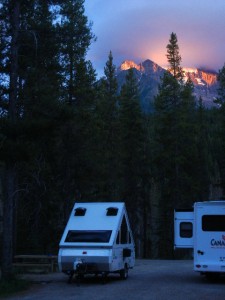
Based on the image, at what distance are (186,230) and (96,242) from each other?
3807mm

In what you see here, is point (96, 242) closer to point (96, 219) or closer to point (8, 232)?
point (96, 219)

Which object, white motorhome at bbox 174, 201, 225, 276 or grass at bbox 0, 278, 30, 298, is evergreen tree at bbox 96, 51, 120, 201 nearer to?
white motorhome at bbox 174, 201, 225, 276

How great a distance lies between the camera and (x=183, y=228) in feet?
60.5

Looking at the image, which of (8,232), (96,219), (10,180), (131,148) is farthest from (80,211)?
(131,148)

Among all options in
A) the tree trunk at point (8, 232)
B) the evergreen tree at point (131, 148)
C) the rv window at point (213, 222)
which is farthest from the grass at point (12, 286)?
the evergreen tree at point (131, 148)

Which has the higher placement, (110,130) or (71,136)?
(110,130)

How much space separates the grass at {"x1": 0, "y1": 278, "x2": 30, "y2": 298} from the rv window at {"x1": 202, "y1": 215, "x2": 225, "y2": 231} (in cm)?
675

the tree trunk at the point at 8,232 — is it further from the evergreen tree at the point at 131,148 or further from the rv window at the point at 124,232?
the evergreen tree at the point at 131,148

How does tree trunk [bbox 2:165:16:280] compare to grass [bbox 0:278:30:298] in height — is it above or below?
above

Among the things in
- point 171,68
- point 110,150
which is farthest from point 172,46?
point 110,150

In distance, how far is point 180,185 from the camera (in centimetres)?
4631

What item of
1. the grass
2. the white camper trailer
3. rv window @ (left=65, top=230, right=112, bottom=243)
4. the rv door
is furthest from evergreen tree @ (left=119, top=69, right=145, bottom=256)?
the grass

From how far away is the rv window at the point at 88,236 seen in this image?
17.0m

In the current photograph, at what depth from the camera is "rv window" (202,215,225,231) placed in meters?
17.1
